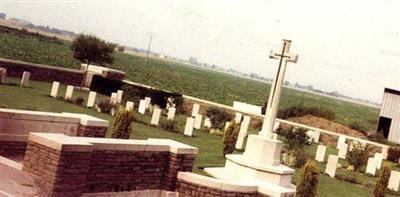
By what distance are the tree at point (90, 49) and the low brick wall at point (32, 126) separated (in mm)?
17826

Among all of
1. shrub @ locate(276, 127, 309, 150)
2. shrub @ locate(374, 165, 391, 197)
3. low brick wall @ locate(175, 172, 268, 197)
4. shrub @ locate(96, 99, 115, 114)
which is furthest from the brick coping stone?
shrub @ locate(276, 127, 309, 150)

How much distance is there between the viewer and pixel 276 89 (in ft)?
36.7

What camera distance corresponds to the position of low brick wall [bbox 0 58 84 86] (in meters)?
24.8

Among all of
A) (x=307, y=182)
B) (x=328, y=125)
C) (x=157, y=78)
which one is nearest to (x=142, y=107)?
(x=307, y=182)

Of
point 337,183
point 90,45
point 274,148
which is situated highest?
point 90,45

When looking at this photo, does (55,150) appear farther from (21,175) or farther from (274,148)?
(274,148)

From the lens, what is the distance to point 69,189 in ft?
24.1

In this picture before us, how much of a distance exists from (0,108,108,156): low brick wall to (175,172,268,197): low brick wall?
8.73 feet

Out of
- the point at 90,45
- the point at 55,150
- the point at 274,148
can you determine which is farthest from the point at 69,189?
the point at 90,45

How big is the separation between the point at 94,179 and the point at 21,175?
1178 mm

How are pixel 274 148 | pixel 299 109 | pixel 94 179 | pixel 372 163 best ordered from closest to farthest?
pixel 94 179 < pixel 274 148 < pixel 372 163 < pixel 299 109

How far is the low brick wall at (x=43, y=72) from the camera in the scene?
24781mm

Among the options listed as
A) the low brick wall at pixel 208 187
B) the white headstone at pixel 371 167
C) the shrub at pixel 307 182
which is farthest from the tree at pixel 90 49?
the low brick wall at pixel 208 187

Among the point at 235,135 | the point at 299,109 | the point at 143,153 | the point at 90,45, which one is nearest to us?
the point at 143,153
